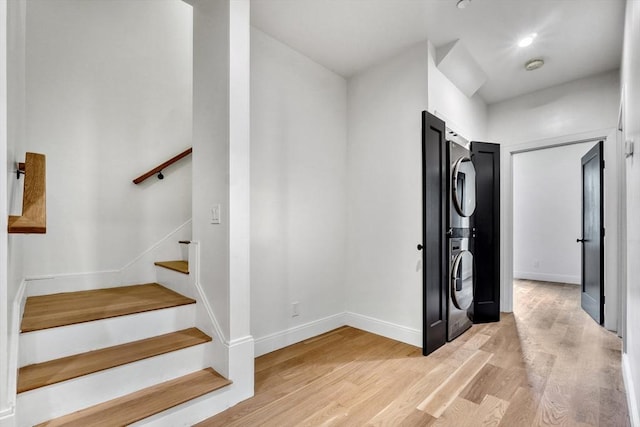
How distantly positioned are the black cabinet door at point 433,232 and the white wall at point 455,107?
0.28m

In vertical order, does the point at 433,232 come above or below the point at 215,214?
below

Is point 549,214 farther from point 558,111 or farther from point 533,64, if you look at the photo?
point 533,64

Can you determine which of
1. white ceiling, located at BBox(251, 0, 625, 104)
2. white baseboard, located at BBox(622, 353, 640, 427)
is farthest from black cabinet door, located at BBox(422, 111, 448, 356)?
white baseboard, located at BBox(622, 353, 640, 427)

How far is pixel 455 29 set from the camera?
8.42 ft

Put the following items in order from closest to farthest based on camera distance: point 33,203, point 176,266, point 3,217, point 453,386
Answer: point 3,217, point 33,203, point 453,386, point 176,266

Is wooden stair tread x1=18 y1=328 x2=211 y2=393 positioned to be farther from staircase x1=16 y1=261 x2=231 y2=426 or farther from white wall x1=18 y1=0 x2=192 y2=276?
white wall x1=18 y1=0 x2=192 y2=276

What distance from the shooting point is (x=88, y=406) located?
4.90ft

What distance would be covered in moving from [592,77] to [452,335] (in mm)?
3237

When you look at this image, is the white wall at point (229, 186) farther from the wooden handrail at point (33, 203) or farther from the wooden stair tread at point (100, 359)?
the wooden handrail at point (33, 203)

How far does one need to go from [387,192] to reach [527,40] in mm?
1812

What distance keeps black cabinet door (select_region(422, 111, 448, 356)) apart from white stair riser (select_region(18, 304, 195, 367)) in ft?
6.08

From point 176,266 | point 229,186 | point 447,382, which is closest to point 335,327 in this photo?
point 447,382

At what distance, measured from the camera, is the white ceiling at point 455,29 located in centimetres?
229

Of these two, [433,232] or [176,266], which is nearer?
[176,266]
